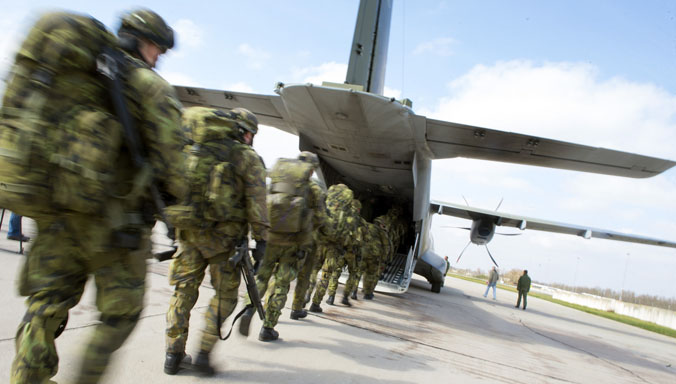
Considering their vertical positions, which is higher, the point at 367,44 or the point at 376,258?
the point at 367,44

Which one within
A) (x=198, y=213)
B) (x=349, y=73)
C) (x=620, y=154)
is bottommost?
(x=198, y=213)

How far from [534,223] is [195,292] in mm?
13414

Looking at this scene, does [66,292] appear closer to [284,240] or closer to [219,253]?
[219,253]

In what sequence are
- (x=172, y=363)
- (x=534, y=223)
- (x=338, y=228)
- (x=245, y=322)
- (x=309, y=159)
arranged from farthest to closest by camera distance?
(x=534, y=223), (x=338, y=228), (x=309, y=159), (x=245, y=322), (x=172, y=363)

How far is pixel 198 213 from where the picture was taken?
282 cm

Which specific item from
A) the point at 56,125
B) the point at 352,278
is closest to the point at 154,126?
the point at 56,125

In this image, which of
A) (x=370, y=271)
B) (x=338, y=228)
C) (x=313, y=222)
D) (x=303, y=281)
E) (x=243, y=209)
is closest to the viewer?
(x=243, y=209)

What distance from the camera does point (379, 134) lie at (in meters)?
7.04

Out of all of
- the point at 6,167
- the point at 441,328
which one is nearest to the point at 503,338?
the point at 441,328

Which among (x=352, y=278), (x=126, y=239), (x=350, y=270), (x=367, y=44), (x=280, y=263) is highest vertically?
(x=367, y=44)

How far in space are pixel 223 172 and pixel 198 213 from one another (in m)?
0.35

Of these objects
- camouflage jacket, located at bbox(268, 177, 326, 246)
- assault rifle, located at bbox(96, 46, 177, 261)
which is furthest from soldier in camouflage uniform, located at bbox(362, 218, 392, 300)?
assault rifle, located at bbox(96, 46, 177, 261)

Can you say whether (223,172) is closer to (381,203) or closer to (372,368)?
(372,368)

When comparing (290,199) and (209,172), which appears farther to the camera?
(290,199)
